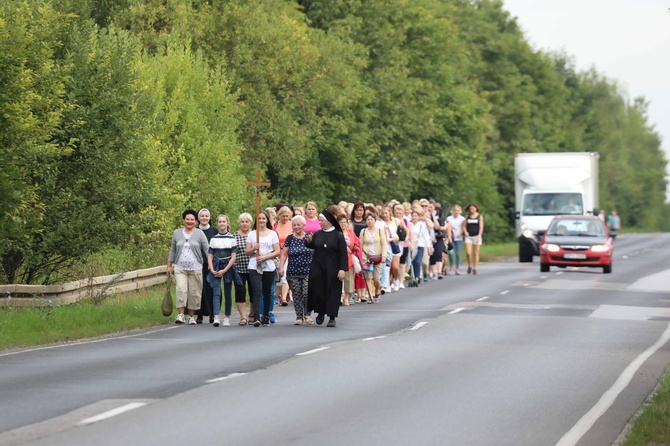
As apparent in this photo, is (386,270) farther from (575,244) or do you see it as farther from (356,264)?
(575,244)

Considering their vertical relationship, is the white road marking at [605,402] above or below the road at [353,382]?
below

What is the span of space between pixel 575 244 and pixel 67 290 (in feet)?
67.0

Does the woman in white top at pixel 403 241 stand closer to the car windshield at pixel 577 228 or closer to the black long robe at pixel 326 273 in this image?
the car windshield at pixel 577 228

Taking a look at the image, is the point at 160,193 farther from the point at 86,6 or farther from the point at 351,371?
the point at 351,371

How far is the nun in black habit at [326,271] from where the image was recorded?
23.5 meters

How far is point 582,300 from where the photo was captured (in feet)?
102

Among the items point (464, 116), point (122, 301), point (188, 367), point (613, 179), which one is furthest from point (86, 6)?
point (613, 179)

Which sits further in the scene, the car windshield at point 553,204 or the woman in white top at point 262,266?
the car windshield at point 553,204

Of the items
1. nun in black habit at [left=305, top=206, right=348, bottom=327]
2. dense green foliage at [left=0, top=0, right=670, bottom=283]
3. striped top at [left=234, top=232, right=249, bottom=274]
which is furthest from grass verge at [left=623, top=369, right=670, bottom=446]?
dense green foliage at [left=0, top=0, right=670, bottom=283]

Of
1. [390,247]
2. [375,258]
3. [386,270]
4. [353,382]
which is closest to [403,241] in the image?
[386,270]

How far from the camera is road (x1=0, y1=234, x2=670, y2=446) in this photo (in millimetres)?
11461

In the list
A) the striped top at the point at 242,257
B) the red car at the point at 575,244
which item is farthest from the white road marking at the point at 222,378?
the red car at the point at 575,244

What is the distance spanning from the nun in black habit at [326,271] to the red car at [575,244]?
19732mm

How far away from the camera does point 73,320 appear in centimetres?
2256
